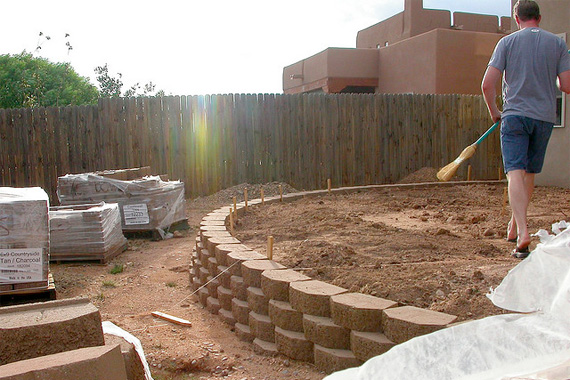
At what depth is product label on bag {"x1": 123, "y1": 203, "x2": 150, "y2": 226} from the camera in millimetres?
7199

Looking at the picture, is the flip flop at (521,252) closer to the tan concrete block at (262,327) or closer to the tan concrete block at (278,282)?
the tan concrete block at (278,282)

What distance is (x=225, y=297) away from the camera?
4.00m

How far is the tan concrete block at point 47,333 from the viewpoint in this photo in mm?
2436

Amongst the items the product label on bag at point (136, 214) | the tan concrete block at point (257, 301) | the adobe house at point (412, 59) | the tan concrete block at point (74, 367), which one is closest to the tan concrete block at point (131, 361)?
the tan concrete block at point (74, 367)

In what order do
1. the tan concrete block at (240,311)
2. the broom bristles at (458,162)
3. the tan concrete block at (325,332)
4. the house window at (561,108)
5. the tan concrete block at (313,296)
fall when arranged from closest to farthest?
1. the tan concrete block at (325,332)
2. the tan concrete block at (313,296)
3. the tan concrete block at (240,311)
4. the broom bristles at (458,162)
5. the house window at (561,108)

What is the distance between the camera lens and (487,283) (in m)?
2.95

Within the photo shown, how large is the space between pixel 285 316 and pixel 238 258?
79 centimetres

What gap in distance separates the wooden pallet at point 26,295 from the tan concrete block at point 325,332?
2604mm

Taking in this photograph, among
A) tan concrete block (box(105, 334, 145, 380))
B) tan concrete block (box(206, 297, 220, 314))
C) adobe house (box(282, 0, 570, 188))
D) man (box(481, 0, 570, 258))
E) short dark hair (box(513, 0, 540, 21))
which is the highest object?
adobe house (box(282, 0, 570, 188))

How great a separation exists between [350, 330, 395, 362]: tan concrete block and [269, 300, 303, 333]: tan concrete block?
0.46 metres

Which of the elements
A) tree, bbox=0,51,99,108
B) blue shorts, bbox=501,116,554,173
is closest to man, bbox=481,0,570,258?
blue shorts, bbox=501,116,554,173

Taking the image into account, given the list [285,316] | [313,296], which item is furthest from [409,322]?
[285,316]

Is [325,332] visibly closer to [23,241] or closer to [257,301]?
[257,301]

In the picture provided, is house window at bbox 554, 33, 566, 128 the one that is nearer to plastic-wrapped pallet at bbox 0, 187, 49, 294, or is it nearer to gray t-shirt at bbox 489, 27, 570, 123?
gray t-shirt at bbox 489, 27, 570, 123
